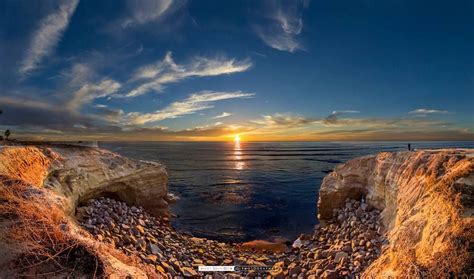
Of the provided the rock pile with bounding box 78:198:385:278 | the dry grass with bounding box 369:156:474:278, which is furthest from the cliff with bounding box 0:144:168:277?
the dry grass with bounding box 369:156:474:278

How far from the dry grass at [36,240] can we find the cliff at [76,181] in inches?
2.3

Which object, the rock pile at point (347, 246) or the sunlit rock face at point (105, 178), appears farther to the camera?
the sunlit rock face at point (105, 178)

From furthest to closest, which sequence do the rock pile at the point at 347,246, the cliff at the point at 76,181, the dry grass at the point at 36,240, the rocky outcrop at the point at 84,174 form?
the rocky outcrop at the point at 84,174, the rock pile at the point at 347,246, the cliff at the point at 76,181, the dry grass at the point at 36,240

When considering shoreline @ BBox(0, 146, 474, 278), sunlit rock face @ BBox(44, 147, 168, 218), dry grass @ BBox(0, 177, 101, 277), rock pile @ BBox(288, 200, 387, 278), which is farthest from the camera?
sunlit rock face @ BBox(44, 147, 168, 218)

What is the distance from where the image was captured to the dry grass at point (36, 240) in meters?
5.18

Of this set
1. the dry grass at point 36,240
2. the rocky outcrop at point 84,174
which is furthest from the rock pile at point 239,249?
the dry grass at point 36,240

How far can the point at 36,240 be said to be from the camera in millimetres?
5680

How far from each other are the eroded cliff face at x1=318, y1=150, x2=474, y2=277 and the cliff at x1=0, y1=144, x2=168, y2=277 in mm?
6691

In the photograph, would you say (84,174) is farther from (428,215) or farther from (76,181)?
(428,215)

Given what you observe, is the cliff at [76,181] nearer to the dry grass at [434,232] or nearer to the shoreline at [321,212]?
the shoreline at [321,212]

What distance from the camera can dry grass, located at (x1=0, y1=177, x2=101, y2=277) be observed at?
5.18m

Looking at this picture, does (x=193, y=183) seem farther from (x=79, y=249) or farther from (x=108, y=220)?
(x=79, y=249)

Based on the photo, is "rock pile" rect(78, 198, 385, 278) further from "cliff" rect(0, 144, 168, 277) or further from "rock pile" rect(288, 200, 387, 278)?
"cliff" rect(0, 144, 168, 277)

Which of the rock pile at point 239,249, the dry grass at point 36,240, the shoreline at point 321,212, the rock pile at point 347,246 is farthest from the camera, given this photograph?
the rock pile at point 239,249
